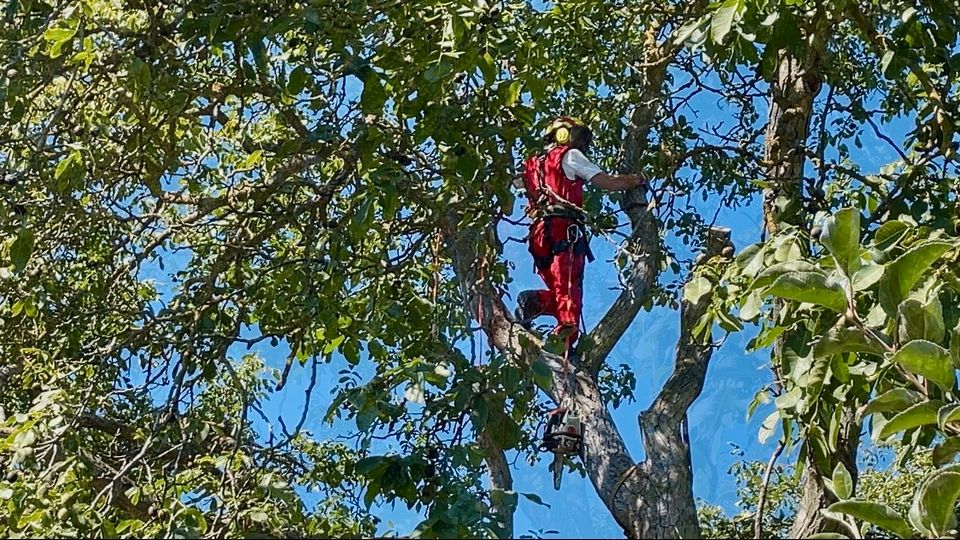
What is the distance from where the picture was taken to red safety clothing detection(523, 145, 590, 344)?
202 inches

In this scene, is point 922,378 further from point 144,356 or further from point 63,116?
point 144,356

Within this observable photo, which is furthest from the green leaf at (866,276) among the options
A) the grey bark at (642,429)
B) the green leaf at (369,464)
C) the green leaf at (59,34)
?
the green leaf at (59,34)

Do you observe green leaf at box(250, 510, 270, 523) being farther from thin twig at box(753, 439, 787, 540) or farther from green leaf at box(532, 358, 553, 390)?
thin twig at box(753, 439, 787, 540)

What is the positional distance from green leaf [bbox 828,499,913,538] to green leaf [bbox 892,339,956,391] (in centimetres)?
27

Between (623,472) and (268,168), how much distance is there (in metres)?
1.84

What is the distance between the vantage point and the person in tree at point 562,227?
16.6ft

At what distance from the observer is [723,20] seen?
335 centimetres

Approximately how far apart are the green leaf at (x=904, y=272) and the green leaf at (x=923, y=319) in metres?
0.03

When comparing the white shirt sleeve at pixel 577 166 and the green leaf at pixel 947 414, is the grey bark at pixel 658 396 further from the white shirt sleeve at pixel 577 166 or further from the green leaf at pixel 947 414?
the green leaf at pixel 947 414

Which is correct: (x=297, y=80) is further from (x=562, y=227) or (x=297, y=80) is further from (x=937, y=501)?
(x=937, y=501)

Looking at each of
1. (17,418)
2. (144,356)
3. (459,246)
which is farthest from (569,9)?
(17,418)

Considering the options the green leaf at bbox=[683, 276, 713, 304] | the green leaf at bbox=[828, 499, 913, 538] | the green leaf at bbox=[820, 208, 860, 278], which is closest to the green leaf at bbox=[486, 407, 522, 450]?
the green leaf at bbox=[683, 276, 713, 304]

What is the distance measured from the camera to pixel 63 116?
172 inches

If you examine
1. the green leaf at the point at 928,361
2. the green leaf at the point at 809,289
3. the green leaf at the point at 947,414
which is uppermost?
the green leaf at the point at 809,289
